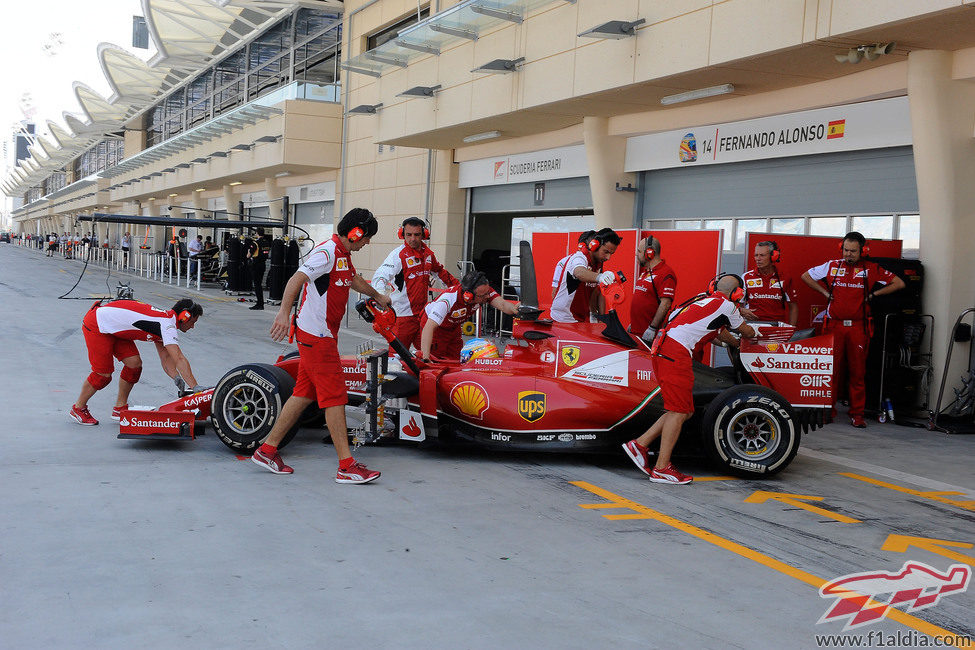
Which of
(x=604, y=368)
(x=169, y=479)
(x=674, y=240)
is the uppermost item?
(x=674, y=240)

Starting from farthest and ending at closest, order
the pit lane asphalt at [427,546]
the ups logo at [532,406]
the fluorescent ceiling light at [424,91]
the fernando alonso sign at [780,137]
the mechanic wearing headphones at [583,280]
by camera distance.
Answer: the fluorescent ceiling light at [424,91] < the fernando alonso sign at [780,137] < the mechanic wearing headphones at [583,280] < the ups logo at [532,406] < the pit lane asphalt at [427,546]

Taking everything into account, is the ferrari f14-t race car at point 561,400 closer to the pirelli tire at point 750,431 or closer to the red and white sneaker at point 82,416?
the pirelli tire at point 750,431

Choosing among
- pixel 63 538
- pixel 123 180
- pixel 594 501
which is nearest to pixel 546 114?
pixel 594 501

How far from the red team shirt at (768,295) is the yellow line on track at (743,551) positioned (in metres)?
4.52

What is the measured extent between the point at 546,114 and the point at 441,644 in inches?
524

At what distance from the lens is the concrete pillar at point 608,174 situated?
15.3 metres

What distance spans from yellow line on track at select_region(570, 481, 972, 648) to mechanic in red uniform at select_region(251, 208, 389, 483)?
1594 mm

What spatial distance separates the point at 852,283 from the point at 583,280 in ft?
10.6

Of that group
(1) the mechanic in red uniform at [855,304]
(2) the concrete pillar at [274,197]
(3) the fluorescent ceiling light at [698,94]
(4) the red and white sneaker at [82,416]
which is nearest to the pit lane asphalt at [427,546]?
(4) the red and white sneaker at [82,416]

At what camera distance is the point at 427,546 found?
466 cm

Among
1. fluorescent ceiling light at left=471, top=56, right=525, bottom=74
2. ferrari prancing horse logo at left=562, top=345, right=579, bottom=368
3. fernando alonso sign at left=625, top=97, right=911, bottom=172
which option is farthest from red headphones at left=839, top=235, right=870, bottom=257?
fluorescent ceiling light at left=471, top=56, right=525, bottom=74

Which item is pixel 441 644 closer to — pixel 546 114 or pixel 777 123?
pixel 777 123

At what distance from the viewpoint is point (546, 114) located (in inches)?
617

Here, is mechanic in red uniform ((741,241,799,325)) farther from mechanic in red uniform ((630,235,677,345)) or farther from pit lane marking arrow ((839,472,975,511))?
pit lane marking arrow ((839,472,975,511))
